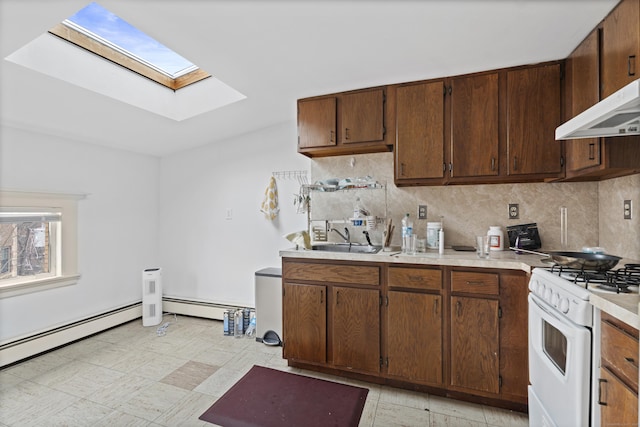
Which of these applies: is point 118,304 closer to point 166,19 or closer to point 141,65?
point 141,65

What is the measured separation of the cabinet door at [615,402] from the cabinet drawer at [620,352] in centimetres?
3

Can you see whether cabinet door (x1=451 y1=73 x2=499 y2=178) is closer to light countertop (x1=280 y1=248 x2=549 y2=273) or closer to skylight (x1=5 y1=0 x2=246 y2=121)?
light countertop (x1=280 y1=248 x2=549 y2=273)

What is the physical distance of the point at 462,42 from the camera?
193 cm

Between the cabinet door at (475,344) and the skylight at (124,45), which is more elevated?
the skylight at (124,45)

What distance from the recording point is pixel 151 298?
352cm

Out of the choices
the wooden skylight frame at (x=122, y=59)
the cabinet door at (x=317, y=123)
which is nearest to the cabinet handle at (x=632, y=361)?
the cabinet door at (x=317, y=123)

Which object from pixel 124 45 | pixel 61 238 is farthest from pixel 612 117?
pixel 61 238

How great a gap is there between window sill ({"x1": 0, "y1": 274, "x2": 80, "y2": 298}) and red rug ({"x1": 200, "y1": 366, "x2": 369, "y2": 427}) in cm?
214

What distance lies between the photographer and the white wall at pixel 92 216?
104 inches

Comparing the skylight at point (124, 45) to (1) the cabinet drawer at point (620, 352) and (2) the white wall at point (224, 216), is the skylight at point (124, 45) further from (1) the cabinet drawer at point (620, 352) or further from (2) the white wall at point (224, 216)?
(1) the cabinet drawer at point (620, 352)

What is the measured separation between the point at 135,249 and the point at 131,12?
2897 mm

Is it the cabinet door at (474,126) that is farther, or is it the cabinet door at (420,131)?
the cabinet door at (420,131)

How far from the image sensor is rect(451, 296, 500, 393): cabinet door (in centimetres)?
197

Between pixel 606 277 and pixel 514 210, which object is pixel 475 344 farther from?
pixel 514 210
